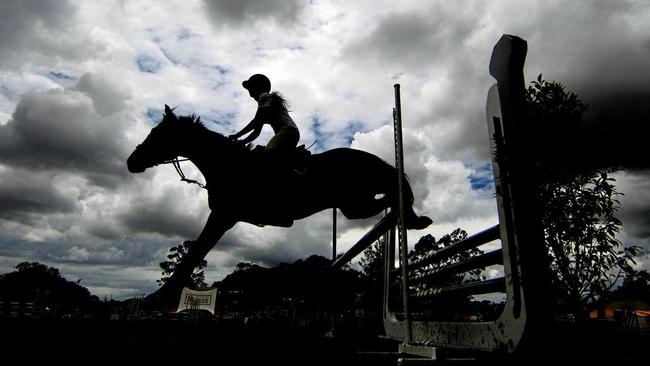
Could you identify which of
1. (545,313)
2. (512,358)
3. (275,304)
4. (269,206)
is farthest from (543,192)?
(275,304)

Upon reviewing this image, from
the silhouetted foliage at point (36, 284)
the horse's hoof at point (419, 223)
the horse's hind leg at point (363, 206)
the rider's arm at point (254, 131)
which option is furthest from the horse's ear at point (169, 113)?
the silhouetted foliage at point (36, 284)

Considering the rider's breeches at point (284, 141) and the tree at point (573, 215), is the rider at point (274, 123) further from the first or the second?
the tree at point (573, 215)

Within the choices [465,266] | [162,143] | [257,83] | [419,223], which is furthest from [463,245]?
[162,143]

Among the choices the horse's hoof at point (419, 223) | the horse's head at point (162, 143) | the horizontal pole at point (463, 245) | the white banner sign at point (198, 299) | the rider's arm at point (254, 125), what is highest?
the rider's arm at point (254, 125)

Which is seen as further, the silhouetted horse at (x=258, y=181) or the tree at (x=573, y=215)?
the silhouetted horse at (x=258, y=181)

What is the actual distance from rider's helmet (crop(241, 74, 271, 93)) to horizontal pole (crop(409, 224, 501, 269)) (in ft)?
8.90

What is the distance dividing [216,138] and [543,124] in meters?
3.00

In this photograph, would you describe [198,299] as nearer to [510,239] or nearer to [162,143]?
[162,143]

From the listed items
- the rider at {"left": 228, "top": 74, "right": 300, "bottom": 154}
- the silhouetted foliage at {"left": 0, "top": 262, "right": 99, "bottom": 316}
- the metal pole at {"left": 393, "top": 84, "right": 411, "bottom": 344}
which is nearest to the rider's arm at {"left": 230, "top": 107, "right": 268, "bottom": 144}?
the rider at {"left": 228, "top": 74, "right": 300, "bottom": 154}

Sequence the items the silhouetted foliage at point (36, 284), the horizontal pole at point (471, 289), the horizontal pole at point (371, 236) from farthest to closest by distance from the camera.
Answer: the silhouetted foliage at point (36, 284), the horizontal pole at point (371, 236), the horizontal pole at point (471, 289)

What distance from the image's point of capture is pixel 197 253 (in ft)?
12.7

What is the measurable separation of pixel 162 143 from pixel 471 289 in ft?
11.0

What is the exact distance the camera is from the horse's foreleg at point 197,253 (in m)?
3.81

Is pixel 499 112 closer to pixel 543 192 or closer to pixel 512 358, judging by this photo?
pixel 543 192
